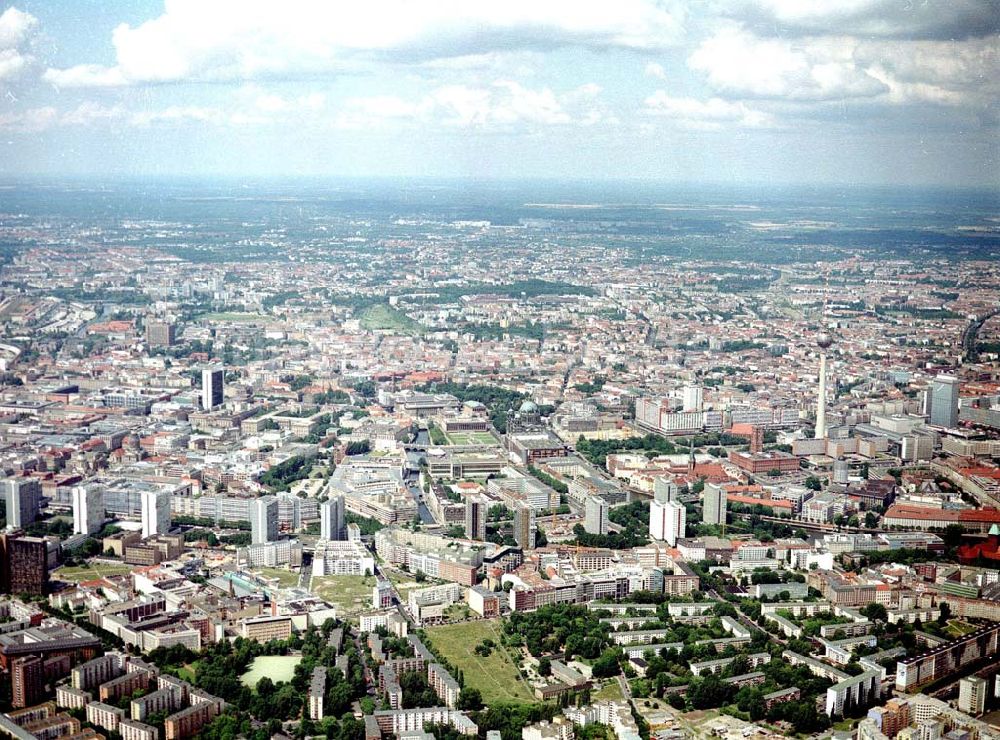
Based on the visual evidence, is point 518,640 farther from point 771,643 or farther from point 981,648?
point 981,648

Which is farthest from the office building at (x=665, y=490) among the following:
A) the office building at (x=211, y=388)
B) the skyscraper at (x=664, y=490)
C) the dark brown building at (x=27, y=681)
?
the office building at (x=211, y=388)

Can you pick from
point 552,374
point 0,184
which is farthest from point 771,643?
point 0,184

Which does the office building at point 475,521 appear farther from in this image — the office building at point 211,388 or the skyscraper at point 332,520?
the office building at point 211,388

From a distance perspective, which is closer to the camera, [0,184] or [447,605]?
[447,605]

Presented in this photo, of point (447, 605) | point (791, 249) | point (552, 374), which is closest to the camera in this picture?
point (447, 605)

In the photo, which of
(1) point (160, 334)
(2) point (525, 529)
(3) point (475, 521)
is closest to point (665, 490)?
(2) point (525, 529)

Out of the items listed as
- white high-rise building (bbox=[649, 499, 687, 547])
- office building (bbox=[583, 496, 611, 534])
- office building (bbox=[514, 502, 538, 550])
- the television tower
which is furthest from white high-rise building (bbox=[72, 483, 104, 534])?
the television tower
